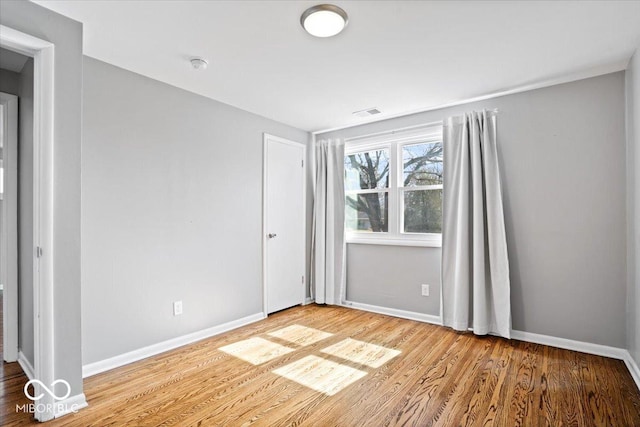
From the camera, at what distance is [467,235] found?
330 cm

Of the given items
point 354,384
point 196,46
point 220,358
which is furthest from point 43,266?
point 354,384

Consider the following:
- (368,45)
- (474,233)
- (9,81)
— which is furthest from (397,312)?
(9,81)

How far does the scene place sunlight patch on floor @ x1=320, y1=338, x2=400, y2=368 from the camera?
2693 mm

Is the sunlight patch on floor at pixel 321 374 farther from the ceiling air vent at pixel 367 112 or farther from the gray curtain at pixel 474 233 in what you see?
the ceiling air vent at pixel 367 112

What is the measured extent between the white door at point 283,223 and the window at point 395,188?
2.25ft

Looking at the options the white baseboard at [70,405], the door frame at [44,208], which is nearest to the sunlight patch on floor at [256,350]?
the white baseboard at [70,405]

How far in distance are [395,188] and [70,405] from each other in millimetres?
3543

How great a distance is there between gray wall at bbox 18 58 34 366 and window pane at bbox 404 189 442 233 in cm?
355

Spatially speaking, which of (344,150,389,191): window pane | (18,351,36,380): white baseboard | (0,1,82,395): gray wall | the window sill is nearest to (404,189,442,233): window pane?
the window sill

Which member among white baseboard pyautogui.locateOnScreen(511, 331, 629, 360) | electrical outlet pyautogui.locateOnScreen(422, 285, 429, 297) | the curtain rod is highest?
the curtain rod

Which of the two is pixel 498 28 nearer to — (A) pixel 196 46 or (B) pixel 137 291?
(A) pixel 196 46

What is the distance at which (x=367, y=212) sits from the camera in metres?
4.30

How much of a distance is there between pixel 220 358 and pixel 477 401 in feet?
6.47

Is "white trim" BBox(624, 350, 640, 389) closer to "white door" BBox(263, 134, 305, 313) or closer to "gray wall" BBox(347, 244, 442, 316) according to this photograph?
"gray wall" BBox(347, 244, 442, 316)
